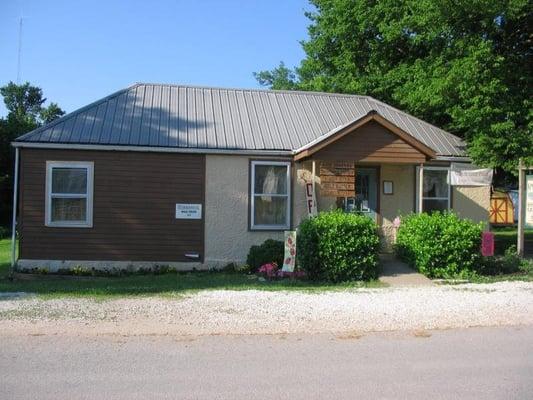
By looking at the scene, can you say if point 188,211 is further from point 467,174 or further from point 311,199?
point 467,174

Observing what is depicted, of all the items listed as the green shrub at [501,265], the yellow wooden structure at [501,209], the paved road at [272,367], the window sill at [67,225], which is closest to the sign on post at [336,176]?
the green shrub at [501,265]

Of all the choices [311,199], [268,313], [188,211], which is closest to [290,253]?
[311,199]

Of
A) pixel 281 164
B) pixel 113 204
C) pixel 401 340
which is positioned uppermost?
pixel 281 164

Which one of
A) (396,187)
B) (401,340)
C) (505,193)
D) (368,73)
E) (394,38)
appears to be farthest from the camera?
(505,193)

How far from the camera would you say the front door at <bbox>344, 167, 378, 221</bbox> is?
15383mm

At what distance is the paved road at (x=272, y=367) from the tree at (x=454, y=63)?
8.43 meters

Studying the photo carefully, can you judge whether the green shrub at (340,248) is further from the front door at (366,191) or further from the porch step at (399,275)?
the front door at (366,191)

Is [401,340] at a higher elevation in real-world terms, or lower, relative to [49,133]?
lower

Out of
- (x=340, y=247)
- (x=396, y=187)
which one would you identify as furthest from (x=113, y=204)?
(x=396, y=187)

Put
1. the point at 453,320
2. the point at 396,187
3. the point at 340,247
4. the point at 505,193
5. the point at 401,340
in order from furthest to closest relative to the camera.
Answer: the point at 505,193
the point at 396,187
the point at 340,247
the point at 453,320
the point at 401,340

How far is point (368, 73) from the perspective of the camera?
68.5 feet

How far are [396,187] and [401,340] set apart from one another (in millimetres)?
8484

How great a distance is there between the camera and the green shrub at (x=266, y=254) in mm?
13469

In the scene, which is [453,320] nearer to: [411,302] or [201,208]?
[411,302]
